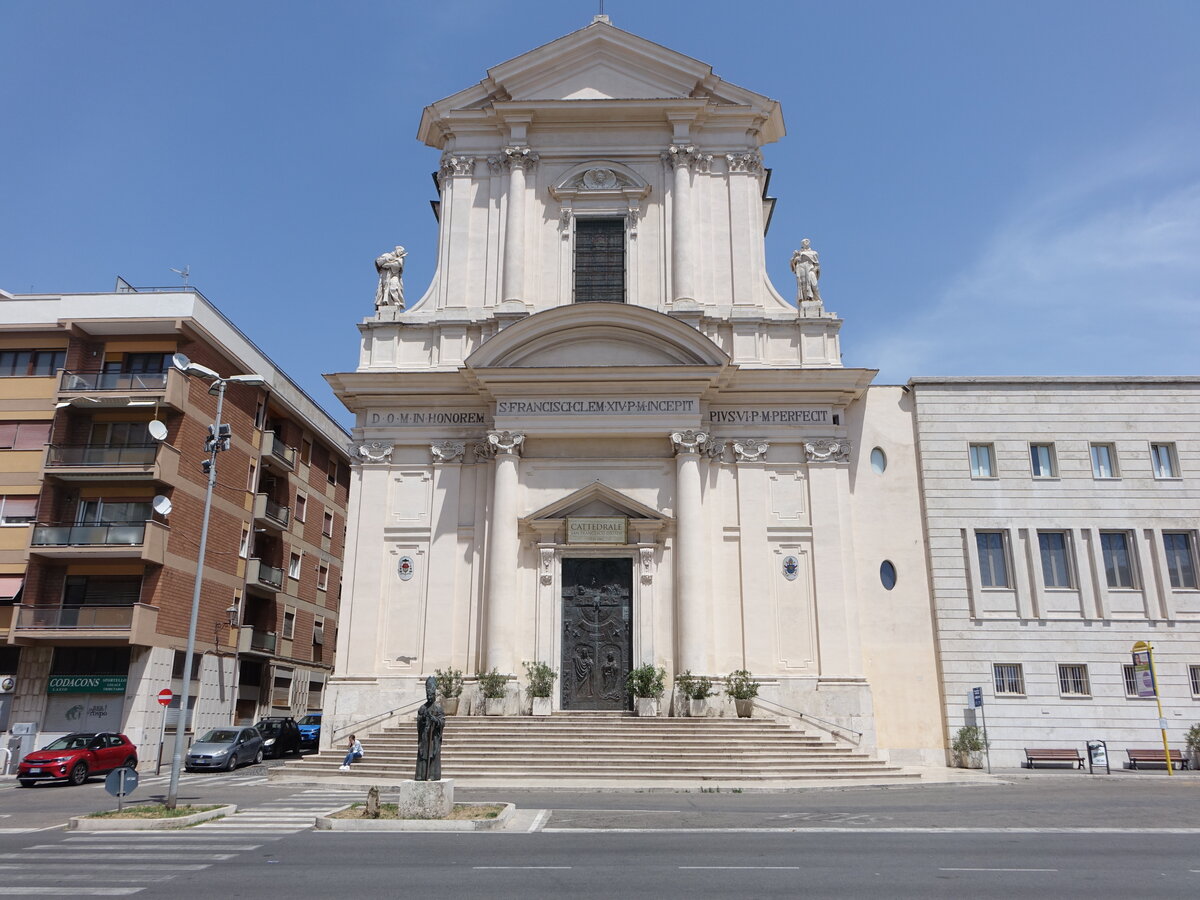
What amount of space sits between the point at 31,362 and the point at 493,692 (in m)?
21.5

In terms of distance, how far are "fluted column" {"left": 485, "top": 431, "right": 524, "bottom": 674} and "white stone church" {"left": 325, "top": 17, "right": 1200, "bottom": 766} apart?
7 cm

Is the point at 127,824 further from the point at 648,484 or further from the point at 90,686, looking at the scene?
the point at 90,686

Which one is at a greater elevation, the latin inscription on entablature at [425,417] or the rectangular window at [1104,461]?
the latin inscription on entablature at [425,417]

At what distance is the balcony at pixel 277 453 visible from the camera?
3844 cm

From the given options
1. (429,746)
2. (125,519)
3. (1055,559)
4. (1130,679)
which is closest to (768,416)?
(1055,559)

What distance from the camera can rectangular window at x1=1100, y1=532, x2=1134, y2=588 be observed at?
27438 millimetres

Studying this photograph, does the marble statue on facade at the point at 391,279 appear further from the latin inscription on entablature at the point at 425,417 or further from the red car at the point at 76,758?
the red car at the point at 76,758

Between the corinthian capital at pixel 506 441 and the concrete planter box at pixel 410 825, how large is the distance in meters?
14.2

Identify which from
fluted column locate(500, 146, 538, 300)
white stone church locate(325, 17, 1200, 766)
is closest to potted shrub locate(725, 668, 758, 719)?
white stone church locate(325, 17, 1200, 766)

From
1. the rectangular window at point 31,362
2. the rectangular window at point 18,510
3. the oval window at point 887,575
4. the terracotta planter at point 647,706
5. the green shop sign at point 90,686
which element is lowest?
the terracotta planter at point 647,706

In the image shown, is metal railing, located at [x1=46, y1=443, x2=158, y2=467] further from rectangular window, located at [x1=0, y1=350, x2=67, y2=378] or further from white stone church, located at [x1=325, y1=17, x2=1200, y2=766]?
white stone church, located at [x1=325, y1=17, x2=1200, y2=766]

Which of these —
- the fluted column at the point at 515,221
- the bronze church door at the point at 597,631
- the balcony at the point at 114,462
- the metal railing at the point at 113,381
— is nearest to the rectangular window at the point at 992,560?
the bronze church door at the point at 597,631

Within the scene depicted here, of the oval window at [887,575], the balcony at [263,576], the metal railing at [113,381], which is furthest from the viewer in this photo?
the balcony at [263,576]

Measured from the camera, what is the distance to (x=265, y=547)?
39875 millimetres
